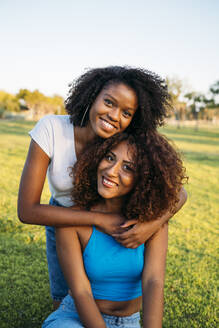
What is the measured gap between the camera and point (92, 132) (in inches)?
94.1

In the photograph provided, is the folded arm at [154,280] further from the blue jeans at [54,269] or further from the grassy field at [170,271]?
the grassy field at [170,271]

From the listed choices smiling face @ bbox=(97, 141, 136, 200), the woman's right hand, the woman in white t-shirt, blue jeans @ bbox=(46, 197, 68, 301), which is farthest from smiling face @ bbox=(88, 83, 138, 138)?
blue jeans @ bbox=(46, 197, 68, 301)

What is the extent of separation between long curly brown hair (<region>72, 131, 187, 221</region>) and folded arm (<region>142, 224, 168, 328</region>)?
18cm

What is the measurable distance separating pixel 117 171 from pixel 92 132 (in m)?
0.41

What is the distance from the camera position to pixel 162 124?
2656 millimetres

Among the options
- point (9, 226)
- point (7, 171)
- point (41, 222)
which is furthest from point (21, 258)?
point (7, 171)

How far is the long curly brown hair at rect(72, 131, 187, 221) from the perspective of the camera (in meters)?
2.13

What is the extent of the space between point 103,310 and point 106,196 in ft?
2.60

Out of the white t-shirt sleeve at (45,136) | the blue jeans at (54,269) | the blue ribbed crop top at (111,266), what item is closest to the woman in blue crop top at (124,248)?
the blue ribbed crop top at (111,266)

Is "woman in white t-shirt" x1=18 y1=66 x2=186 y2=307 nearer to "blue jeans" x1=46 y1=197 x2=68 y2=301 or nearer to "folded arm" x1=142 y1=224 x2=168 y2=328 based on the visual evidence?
"folded arm" x1=142 y1=224 x2=168 y2=328

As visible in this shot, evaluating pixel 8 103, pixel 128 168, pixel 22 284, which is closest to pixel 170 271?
pixel 22 284

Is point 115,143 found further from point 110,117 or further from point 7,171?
point 7,171

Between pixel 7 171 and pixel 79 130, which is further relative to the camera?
pixel 7 171

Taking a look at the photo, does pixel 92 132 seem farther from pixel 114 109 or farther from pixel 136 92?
pixel 136 92
